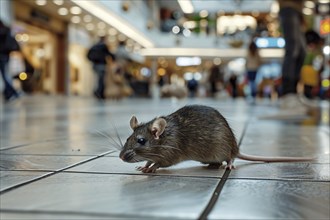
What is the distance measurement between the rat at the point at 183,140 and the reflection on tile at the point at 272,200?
0.94ft

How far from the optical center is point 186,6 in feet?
10.6

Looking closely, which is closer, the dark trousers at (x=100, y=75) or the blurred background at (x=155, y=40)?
the blurred background at (x=155, y=40)

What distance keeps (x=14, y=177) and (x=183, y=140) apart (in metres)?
0.62

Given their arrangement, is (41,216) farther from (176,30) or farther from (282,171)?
(176,30)

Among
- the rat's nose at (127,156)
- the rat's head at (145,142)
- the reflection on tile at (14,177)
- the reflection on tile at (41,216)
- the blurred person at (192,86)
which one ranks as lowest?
the blurred person at (192,86)

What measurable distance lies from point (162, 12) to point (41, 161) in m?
1.74

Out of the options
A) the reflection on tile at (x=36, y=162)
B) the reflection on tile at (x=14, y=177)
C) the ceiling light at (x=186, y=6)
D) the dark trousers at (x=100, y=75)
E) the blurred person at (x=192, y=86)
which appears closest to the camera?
the reflection on tile at (x=14, y=177)

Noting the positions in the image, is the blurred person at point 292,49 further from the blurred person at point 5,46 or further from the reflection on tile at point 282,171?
the blurred person at point 5,46

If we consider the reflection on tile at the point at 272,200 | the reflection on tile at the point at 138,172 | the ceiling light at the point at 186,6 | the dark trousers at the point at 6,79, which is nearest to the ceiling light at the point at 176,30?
the ceiling light at the point at 186,6

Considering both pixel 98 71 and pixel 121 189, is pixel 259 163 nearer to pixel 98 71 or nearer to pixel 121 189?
pixel 121 189

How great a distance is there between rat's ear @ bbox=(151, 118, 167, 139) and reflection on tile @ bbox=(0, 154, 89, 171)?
0.42 meters

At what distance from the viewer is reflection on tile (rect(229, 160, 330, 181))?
180cm

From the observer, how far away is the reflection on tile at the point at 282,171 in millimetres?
1803

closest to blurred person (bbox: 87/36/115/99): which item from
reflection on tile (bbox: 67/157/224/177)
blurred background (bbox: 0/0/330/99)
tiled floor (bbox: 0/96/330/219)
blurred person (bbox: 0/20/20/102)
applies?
blurred background (bbox: 0/0/330/99)
